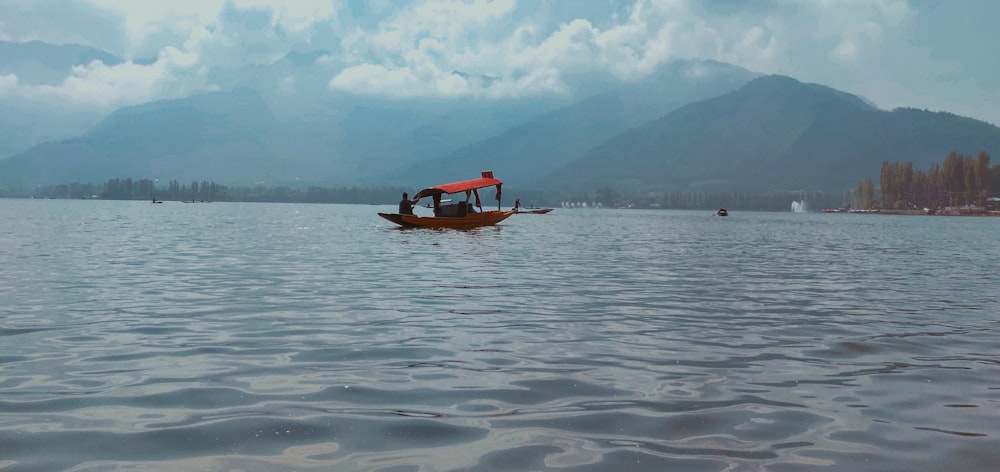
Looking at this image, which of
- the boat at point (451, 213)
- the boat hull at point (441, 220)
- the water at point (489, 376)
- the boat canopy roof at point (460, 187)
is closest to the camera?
the water at point (489, 376)

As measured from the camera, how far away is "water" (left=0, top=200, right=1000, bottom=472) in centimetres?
789

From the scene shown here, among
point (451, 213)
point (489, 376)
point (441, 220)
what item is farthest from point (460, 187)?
point (489, 376)

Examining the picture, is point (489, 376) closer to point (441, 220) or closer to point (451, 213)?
point (441, 220)

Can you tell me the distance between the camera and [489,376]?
11.4 m

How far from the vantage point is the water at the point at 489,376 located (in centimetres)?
789

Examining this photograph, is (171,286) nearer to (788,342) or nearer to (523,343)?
(523,343)

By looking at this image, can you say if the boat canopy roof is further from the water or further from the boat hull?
the water

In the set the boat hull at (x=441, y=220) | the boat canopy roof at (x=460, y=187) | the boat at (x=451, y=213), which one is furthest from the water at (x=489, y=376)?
the boat hull at (x=441, y=220)

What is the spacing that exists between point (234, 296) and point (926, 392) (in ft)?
54.3

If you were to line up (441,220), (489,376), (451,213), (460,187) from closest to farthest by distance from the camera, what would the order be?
(489,376), (460,187), (441,220), (451,213)

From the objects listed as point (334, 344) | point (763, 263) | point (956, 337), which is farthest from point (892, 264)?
point (334, 344)

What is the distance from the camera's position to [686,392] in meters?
10.5

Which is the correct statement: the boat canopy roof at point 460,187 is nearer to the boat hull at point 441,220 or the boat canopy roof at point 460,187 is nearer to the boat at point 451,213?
the boat at point 451,213

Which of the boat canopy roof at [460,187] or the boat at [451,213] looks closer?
the boat canopy roof at [460,187]
